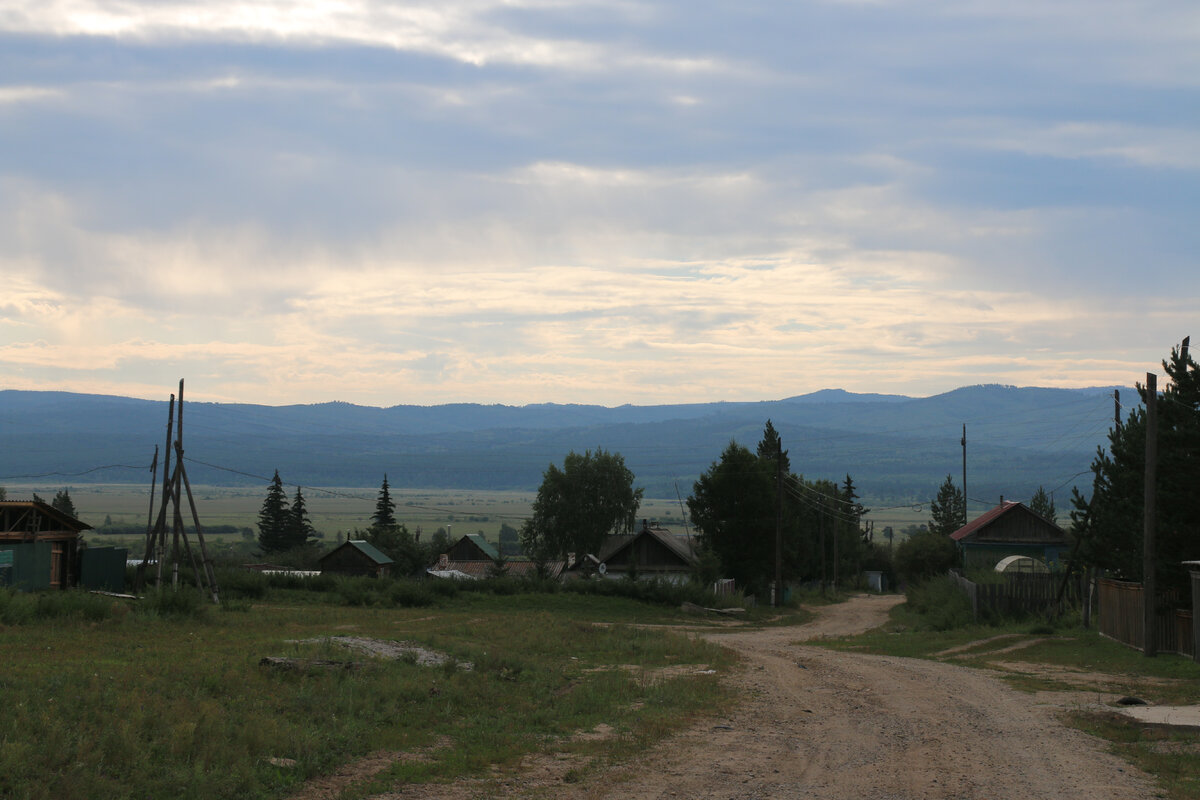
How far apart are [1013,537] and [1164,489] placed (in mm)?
42345

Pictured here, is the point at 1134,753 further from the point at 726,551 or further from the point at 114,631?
the point at 726,551

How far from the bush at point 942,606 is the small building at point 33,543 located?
3707 cm

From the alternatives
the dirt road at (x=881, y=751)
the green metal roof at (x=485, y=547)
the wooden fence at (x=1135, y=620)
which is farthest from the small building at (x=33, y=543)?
the green metal roof at (x=485, y=547)

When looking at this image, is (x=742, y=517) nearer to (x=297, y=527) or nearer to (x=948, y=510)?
(x=948, y=510)

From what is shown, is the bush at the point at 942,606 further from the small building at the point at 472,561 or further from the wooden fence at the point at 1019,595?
the small building at the point at 472,561

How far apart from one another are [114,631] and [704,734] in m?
18.5

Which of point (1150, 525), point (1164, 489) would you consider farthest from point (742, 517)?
point (1150, 525)

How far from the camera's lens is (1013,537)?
2623 inches

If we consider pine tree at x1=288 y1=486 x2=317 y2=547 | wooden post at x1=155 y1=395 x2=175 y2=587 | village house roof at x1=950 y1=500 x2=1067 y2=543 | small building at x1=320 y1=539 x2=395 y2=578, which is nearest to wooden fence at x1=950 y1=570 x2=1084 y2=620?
village house roof at x1=950 y1=500 x2=1067 y2=543

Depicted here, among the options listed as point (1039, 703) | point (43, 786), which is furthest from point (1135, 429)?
point (43, 786)

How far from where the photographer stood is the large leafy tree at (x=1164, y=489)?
26031 mm

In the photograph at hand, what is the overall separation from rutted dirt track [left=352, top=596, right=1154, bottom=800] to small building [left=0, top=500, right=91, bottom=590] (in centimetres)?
3508

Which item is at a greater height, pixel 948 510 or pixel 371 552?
pixel 948 510

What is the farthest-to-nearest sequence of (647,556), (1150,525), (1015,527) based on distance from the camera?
(647,556), (1015,527), (1150,525)
